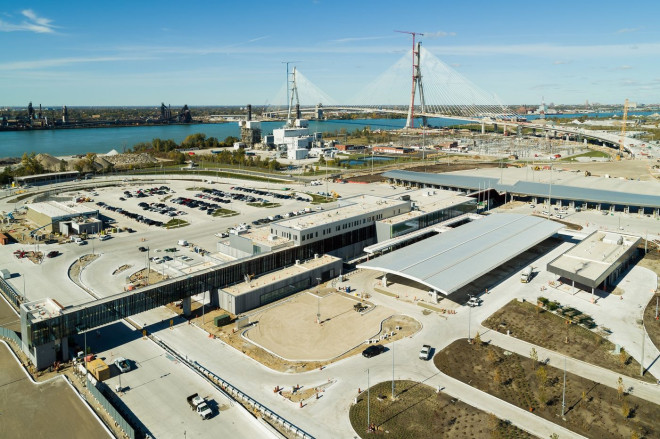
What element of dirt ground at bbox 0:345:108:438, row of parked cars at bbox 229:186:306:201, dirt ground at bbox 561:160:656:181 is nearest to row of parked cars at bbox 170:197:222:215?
row of parked cars at bbox 229:186:306:201

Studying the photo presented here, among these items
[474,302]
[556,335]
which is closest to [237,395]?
[474,302]

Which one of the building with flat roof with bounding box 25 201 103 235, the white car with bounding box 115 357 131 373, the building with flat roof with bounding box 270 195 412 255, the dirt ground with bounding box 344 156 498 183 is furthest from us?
the dirt ground with bounding box 344 156 498 183

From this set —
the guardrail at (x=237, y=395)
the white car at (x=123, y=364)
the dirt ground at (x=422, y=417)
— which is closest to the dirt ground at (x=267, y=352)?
the guardrail at (x=237, y=395)

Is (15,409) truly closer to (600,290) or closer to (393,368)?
(393,368)

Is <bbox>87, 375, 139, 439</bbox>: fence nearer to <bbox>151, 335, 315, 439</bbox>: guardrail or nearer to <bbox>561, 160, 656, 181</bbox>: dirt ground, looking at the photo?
<bbox>151, 335, 315, 439</bbox>: guardrail

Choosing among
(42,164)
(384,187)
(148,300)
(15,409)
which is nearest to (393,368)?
(148,300)

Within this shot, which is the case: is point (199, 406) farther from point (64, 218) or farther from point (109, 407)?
point (64, 218)
